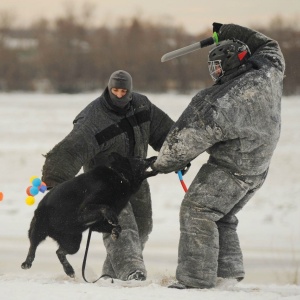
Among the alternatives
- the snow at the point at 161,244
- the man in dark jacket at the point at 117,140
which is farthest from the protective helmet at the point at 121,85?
the snow at the point at 161,244

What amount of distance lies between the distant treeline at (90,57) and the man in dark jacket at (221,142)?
65.0ft

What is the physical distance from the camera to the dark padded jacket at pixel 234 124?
4586 millimetres

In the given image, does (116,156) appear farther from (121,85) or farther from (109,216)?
(121,85)

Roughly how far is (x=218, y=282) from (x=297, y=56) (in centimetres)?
970

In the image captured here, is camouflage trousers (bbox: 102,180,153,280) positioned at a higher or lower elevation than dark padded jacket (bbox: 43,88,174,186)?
lower

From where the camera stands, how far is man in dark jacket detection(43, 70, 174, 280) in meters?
5.05

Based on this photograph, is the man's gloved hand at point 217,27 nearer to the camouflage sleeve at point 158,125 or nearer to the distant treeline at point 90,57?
the camouflage sleeve at point 158,125

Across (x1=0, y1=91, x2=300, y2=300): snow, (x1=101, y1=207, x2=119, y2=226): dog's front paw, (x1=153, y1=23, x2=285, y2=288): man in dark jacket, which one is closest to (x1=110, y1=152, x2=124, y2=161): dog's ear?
(x1=153, y1=23, x2=285, y2=288): man in dark jacket

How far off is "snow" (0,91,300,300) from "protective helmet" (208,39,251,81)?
1429mm

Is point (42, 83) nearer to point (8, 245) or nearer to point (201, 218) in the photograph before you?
point (8, 245)

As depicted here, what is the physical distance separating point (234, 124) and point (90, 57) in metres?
35.9

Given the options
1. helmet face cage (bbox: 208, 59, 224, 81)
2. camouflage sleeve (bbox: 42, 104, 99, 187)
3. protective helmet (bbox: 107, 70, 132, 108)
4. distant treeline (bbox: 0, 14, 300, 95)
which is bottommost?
camouflage sleeve (bbox: 42, 104, 99, 187)

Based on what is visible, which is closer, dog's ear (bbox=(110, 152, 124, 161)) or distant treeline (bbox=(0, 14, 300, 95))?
dog's ear (bbox=(110, 152, 124, 161))

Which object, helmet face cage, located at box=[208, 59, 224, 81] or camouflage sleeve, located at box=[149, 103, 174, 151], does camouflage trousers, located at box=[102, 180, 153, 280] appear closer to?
camouflage sleeve, located at box=[149, 103, 174, 151]
